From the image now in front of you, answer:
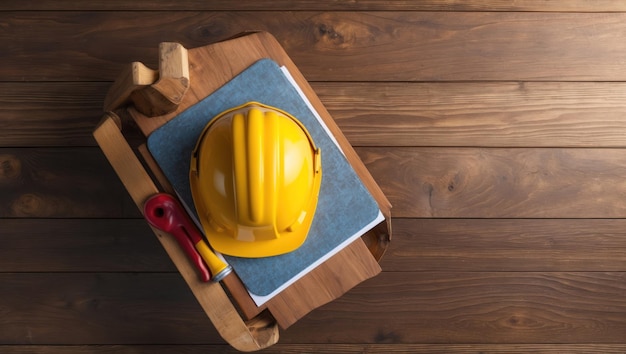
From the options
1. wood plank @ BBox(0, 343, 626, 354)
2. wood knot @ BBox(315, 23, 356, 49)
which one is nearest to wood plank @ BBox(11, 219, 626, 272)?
wood plank @ BBox(0, 343, 626, 354)

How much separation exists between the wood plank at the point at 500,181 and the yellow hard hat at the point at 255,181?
14.0 inches

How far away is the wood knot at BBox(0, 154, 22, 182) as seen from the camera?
1.07 meters

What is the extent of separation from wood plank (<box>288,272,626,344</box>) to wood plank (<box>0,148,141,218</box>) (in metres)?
0.47

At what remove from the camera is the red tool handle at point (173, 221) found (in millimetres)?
771

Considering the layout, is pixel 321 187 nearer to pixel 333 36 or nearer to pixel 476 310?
pixel 333 36

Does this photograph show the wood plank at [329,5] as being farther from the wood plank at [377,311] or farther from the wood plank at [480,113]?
the wood plank at [377,311]

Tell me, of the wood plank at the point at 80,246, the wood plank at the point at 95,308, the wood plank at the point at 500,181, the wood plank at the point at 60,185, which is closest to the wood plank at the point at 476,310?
the wood plank at the point at 500,181

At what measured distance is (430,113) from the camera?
1.10 metres

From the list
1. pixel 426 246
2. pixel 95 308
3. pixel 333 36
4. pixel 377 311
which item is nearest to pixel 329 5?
pixel 333 36

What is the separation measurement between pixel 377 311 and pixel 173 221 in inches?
20.9

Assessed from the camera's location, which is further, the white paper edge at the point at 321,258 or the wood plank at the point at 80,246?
the wood plank at the point at 80,246

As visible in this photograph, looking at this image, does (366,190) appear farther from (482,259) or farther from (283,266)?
(482,259)

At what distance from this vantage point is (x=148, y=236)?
108 cm

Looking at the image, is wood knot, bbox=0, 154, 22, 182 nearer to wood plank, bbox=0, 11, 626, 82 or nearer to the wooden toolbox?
wood plank, bbox=0, 11, 626, 82
